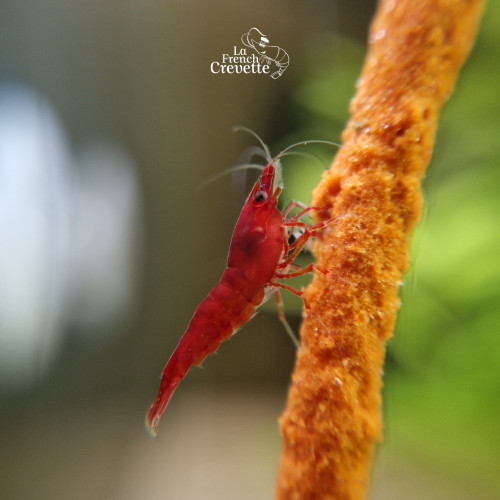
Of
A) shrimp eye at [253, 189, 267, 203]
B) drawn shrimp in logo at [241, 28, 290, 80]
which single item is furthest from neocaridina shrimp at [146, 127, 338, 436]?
drawn shrimp in logo at [241, 28, 290, 80]

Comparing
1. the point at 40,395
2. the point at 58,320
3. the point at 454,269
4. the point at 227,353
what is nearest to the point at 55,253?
the point at 58,320

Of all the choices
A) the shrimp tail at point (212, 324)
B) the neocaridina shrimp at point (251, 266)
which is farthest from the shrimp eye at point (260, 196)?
the shrimp tail at point (212, 324)

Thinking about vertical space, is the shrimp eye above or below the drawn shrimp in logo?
below

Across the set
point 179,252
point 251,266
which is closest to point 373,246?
point 251,266

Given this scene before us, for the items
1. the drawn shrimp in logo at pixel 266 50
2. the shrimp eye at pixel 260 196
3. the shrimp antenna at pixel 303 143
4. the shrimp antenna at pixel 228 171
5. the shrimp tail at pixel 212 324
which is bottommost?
the shrimp tail at pixel 212 324

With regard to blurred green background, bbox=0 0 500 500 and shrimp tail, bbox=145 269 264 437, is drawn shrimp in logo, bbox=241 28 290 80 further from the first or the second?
shrimp tail, bbox=145 269 264 437

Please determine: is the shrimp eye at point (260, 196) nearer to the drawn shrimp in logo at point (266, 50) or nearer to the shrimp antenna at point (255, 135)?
the shrimp antenna at point (255, 135)

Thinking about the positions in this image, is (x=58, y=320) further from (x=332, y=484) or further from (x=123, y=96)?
(x=332, y=484)
